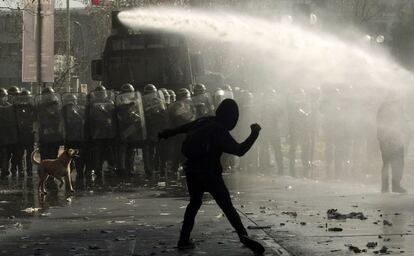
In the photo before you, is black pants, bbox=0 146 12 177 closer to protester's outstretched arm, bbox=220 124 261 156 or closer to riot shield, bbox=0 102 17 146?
riot shield, bbox=0 102 17 146

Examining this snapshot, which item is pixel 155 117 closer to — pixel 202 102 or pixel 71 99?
pixel 202 102

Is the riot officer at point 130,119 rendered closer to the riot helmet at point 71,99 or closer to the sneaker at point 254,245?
the riot helmet at point 71,99

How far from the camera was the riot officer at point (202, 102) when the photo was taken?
21062mm

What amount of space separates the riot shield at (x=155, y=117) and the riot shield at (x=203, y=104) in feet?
2.49

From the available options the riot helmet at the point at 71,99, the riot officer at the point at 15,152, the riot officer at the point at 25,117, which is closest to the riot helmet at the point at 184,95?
the riot helmet at the point at 71,99

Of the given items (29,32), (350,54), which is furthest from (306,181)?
(29,32)

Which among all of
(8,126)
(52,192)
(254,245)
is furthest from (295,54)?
(254,245)

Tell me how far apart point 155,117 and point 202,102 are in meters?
1.17

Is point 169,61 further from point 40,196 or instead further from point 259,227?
point 259,227

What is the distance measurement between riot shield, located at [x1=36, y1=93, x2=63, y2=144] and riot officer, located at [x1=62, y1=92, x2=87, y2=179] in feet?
0.48

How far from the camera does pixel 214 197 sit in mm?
9531

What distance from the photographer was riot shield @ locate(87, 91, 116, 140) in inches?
799

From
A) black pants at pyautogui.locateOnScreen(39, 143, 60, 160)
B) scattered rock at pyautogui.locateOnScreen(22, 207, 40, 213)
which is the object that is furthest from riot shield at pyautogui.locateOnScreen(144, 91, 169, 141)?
scattered rock at pyautogui.locateOnScreen(22, 207, 40, 213)

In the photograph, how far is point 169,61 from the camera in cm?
2408
